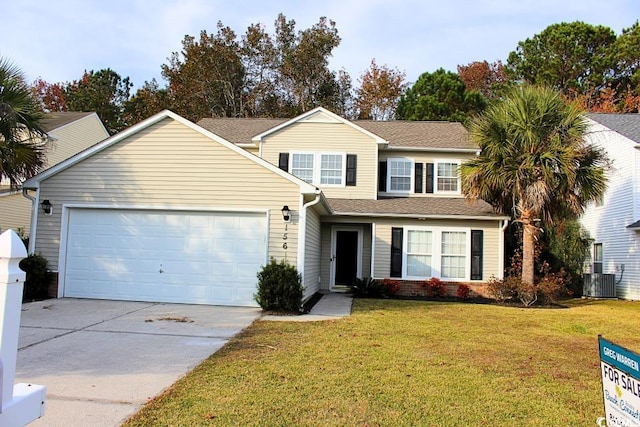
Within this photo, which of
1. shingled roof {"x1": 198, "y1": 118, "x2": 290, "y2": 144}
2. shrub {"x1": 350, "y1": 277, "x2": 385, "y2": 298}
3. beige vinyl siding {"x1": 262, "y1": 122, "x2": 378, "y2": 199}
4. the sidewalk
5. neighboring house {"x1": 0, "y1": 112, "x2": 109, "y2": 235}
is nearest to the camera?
the sidewalk

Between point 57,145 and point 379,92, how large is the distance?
20310 millimetres

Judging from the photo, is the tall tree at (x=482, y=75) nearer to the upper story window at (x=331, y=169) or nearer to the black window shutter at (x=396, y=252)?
the upper story window at (x=331, y=169)

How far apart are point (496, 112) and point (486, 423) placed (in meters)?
12.1

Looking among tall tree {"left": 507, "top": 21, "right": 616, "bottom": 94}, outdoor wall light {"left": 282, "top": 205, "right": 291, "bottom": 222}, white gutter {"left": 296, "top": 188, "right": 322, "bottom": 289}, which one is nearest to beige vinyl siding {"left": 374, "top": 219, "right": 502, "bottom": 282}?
white gutter {"left": 296, "top": 188, "right": 322, "bottom": 289}

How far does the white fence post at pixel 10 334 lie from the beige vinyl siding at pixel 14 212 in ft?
63.5

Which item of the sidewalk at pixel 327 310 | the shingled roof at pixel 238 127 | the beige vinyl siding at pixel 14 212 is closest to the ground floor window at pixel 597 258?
the sidewalk at pixel 327 310

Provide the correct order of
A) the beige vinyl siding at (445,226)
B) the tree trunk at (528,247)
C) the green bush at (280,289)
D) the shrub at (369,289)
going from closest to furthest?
the green bush at (280,289) → the tree trunk at (528,247) → the shrub at (369,289) → the beige vinyl siding at (445,226)

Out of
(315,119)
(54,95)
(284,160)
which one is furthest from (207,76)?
(284,160)

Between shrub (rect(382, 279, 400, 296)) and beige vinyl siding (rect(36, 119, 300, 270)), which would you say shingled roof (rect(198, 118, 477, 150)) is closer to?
shrub (rect(382, 279, 400, 296))

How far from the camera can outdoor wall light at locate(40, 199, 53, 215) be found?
11854 millimetres

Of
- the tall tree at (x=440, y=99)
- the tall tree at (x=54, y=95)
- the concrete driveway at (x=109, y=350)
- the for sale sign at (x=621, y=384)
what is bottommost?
the concrete driveway at (x=109, y=350)

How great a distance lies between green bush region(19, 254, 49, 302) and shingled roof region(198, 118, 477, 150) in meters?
8.07

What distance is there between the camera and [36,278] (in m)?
11.4

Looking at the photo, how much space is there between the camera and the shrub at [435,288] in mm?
15227
